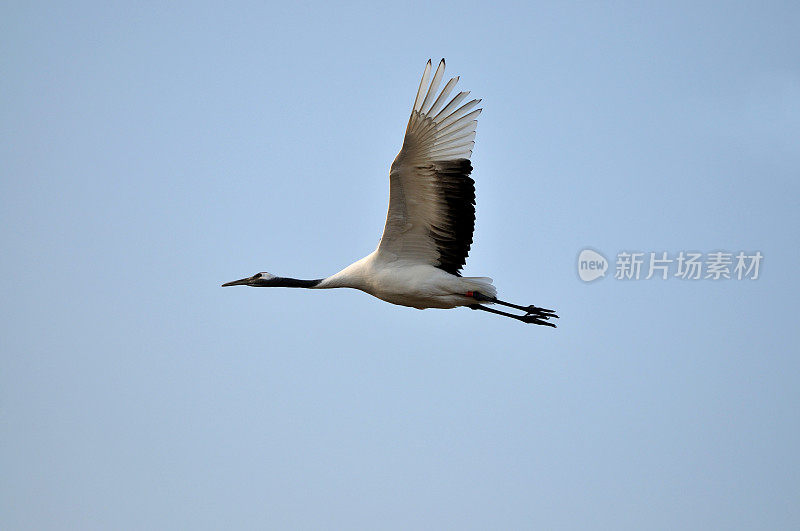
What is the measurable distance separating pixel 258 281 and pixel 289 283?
2.83 feet

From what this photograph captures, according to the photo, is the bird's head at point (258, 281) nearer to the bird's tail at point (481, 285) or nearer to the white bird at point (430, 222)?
the white bird at point (430, 222)

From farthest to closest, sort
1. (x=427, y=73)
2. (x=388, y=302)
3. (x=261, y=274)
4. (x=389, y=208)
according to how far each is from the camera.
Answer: (x=261, y=274)
(x=388, y=302)
(x=389, y=208)
(x=427, y=73)

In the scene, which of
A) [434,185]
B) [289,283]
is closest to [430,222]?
[434,185]

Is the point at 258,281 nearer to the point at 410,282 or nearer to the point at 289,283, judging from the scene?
the point at 289,283

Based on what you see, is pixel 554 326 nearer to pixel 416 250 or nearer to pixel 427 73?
pixel 416 250

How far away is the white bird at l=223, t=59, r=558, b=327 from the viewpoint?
15062mm

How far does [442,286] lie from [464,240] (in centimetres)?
77

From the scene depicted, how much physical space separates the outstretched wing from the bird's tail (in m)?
0.32

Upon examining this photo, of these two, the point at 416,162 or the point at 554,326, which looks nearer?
the point at 416,162

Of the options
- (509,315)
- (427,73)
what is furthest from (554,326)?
(427,73)

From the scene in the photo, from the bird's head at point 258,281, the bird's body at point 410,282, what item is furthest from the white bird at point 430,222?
the bird's head at point 258,281

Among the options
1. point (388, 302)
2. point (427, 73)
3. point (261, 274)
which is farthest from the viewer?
point (261, 274)

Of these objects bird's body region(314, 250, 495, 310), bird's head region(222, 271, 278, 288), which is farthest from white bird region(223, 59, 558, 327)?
bird's head region(222, 271, 278, 288)

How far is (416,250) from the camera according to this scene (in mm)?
16438
